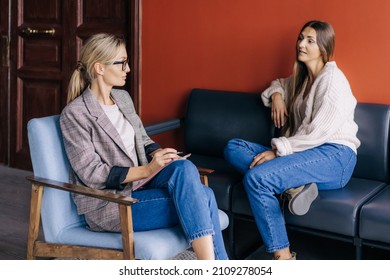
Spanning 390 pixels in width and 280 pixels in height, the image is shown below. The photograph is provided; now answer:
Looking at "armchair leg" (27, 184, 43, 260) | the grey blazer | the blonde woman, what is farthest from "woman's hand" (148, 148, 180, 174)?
"armchair leg" (27, 184, 43, 260)

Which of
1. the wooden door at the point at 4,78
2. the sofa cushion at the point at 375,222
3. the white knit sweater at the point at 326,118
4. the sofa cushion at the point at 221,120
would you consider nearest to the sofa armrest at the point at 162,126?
the sofa cushion at the point at 221,120

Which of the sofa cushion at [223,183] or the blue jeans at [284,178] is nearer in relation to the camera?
the blue jeans at [284,178]

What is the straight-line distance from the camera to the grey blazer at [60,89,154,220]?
191 cm

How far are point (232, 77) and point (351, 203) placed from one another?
997 mm

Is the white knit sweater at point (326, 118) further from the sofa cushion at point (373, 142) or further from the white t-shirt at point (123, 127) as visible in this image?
the white t-shirt at point (123, 127)

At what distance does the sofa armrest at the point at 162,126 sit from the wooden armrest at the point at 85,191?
2.66ft

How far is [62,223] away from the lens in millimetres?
1984

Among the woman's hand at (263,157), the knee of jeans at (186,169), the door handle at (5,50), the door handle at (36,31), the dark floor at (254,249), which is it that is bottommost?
the dark floor at (254,249)

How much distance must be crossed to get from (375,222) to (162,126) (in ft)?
3.55

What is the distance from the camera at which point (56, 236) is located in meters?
1.97

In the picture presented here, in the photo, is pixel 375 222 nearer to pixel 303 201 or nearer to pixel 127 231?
pixel 303 201

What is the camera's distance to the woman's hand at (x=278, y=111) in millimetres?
2580
